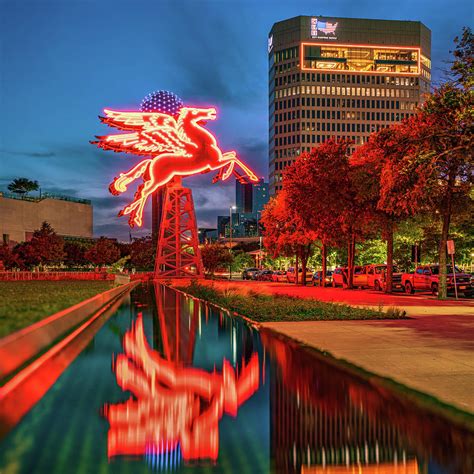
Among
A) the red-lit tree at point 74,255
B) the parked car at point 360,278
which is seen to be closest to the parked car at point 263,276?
the parked car at point 360,278

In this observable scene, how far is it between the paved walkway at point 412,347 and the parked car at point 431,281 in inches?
626

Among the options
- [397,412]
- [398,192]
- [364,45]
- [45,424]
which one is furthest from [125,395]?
[364,45]

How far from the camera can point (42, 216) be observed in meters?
122

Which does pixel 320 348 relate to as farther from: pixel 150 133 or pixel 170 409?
pixel 150 133

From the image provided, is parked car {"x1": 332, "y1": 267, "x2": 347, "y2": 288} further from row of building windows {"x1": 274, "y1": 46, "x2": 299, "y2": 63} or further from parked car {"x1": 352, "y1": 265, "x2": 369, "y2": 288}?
row of building windows {"x1": 274, "y1": 46, "x2": 299, "y2": 63}

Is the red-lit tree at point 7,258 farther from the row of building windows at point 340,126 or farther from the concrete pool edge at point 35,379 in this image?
the row of building windows at point 340,126

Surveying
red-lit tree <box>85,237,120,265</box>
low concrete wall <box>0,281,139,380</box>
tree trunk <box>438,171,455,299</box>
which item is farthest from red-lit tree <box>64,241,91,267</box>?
low concrete wall <box>0,281,139,380</box>

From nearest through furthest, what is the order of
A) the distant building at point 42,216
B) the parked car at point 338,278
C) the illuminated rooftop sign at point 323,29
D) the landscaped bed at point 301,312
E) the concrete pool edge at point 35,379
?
the concrete pool edge at point 35,379 < the landscaped bed at point 301,312 < the parked car at point 338,278 < the distant building at point 42,216 < the illuminated rooftop sign at point 323,29

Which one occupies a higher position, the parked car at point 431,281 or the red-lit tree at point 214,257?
the red-lit tree at point 214,257

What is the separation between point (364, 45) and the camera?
177 metres

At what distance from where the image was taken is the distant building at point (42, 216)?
11026cm

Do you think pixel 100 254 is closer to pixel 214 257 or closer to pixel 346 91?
pixel 214 257

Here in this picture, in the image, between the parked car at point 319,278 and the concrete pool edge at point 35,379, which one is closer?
the concrete pool edge at point 35,379

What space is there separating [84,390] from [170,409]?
1.70 metres
